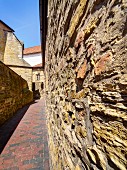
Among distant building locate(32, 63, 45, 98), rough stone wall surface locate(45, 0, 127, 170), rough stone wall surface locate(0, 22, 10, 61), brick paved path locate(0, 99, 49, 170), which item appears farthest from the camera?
distant building locate(32, 63, 45, 98)

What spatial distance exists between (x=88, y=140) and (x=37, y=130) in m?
4.20

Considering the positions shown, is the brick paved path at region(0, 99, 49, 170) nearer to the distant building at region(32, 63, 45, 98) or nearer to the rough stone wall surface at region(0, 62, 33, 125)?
the rough stone wall surface at region(0, 62, 33, 125)

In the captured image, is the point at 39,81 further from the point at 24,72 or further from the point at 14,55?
the point at 14,55

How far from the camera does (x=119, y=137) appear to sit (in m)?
0.52

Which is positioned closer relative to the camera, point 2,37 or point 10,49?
point 2,37

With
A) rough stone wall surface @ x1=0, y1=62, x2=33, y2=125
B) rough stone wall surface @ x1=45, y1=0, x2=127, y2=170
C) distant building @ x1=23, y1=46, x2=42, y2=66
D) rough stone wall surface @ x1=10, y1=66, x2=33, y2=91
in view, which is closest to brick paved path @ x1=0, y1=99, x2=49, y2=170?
rough stone wall surface @ x1=0, y1=62, x2=33, y2=125

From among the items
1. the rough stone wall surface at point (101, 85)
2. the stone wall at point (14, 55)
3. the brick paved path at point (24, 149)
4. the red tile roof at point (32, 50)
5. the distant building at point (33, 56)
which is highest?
the red tile roof at point (32, 50)

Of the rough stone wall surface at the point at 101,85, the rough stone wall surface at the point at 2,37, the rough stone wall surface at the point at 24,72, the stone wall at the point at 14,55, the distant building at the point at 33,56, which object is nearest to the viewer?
the rough stone wall surface at the point at 101,85

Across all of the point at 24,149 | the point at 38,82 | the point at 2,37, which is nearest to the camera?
the point at 24,149

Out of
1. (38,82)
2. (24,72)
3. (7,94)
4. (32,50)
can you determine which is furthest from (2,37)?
(7,94)

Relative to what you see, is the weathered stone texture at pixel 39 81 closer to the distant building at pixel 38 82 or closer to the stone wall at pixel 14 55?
the distant building at pixel 38 82

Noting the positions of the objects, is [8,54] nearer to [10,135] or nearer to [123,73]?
[10,135]

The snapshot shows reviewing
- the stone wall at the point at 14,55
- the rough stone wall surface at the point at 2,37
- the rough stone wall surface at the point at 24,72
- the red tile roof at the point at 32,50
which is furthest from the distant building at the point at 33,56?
the rough stone wall surface at the point at 24,72

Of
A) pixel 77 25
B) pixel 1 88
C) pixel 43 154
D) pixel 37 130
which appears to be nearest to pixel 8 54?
→ pixel 1 88
